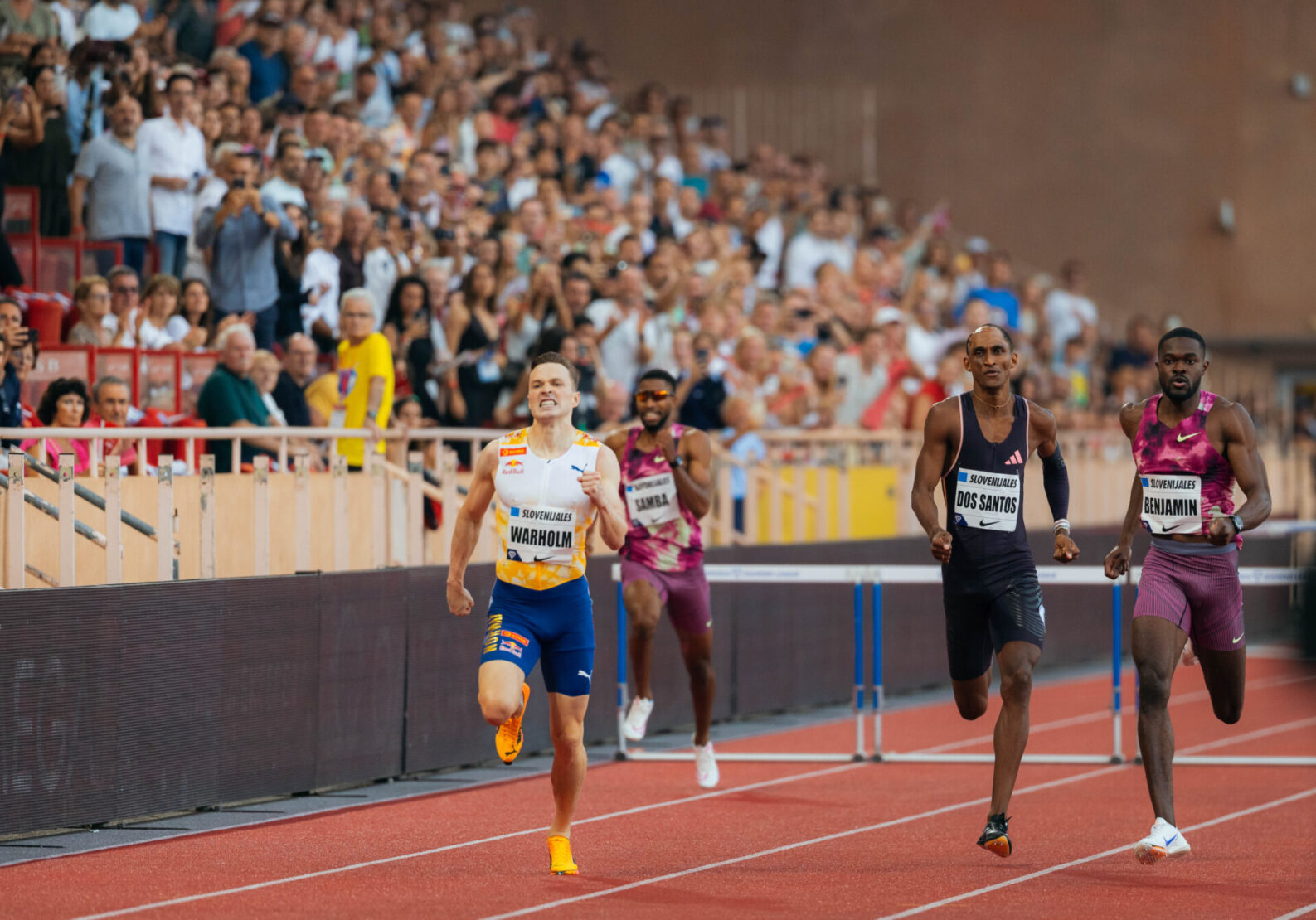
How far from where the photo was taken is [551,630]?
28.8ft

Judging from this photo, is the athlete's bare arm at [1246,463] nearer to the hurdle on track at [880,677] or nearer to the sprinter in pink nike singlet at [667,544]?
the hurdle on track at [880,677]

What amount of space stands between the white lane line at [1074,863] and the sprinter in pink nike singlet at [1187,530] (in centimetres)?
43

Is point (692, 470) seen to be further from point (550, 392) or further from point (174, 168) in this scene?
point (174, 168)

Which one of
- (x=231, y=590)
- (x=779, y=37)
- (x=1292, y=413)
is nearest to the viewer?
(x=231, y=590)

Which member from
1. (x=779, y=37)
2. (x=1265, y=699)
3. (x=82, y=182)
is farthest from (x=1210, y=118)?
(x=82, y=182)

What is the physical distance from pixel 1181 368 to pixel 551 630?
3.19 meters

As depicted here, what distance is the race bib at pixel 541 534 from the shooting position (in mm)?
8695

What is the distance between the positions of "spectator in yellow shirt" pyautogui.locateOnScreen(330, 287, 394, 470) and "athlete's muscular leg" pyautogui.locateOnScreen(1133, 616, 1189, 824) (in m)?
5.88

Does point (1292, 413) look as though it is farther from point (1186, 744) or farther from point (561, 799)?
point (561, 799)

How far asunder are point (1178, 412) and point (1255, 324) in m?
22.8

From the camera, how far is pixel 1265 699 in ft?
58.6

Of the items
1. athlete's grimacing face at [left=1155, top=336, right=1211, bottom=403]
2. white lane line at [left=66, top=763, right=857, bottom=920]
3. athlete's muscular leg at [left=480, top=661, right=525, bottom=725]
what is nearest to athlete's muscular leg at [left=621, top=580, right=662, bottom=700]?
white lane line at [left=66, top=763, right=857, bottom=920]

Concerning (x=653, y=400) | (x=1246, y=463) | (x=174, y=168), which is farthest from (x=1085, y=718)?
(x=174, y=168)

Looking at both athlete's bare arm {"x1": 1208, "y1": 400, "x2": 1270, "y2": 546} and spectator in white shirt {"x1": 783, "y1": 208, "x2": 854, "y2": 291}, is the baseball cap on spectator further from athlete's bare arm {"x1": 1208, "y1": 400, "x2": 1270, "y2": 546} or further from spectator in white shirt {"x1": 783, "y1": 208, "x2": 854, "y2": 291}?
athlete's bare arm {"x1": 1208, "y1": 400, "x2": 1270, "y2": 546}
